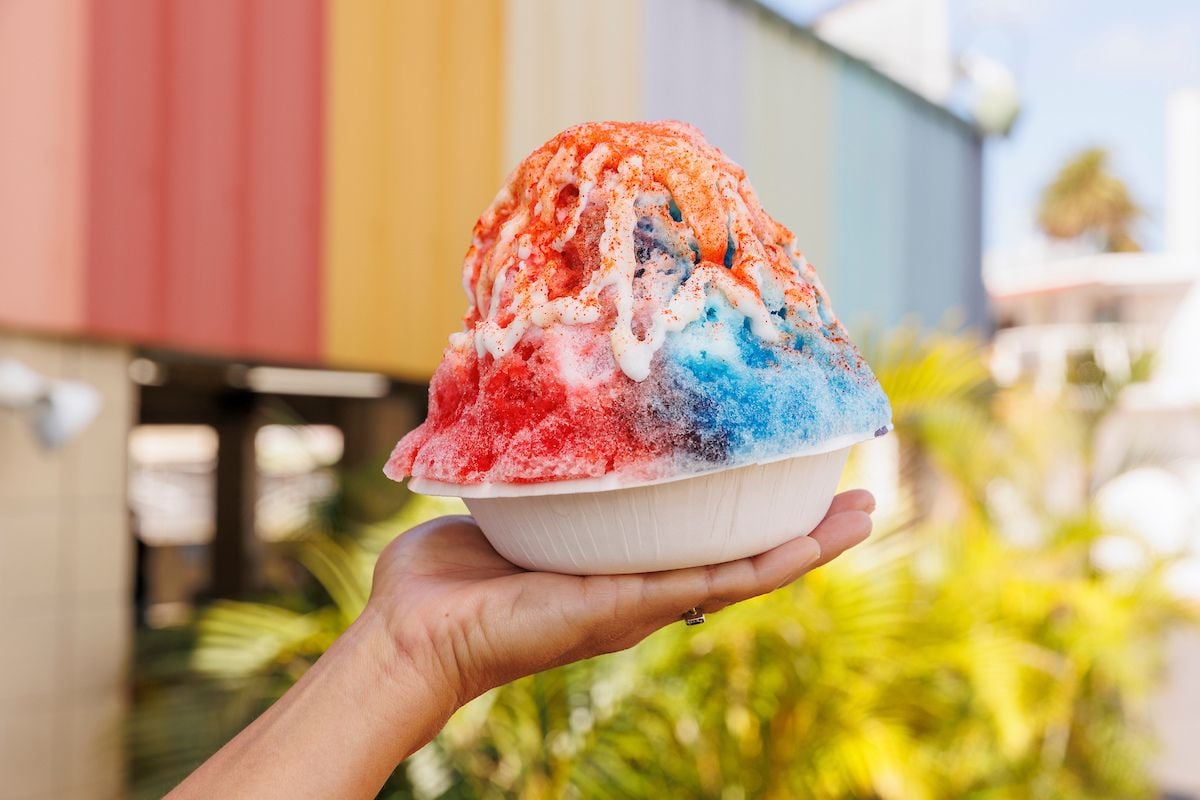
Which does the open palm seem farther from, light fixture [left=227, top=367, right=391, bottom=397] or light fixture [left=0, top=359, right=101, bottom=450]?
light fixture [left=227, top=367, right=391, bottom=397]

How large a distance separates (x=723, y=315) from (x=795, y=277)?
0.13 m

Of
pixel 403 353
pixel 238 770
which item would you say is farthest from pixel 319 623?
pixel 238 770

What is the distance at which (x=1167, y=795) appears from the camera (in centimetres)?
596

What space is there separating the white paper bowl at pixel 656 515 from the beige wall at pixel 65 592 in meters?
2.48

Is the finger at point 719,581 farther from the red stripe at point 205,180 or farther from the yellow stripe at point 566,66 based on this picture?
the yellow stripe at point 566,66

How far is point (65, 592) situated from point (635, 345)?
2.80 m

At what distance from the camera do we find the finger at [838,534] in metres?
1.02

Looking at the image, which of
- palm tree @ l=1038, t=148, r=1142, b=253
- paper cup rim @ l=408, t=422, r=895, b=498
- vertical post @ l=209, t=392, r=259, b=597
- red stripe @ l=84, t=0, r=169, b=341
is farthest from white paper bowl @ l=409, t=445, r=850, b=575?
palm tree @ l=1038, t=148, r=1142, b=253

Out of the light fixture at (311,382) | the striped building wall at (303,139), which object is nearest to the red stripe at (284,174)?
the striped building wall at (303,139)

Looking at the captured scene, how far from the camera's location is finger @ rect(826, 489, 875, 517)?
111 centimetres

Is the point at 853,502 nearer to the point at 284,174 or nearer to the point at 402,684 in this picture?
the point at 402,684

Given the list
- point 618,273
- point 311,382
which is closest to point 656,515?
point 618,273

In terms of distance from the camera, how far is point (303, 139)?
3445mm

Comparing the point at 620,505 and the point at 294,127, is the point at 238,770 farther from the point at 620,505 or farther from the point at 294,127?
the point at 294,127
